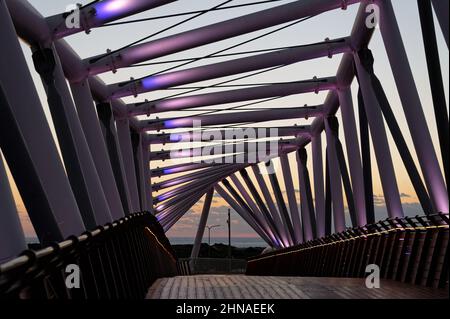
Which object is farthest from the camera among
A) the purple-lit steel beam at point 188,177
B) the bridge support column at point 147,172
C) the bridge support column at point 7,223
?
the purple-lit steel beam at point 188,177

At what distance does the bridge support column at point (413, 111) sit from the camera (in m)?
15.1

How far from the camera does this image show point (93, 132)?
21.2 meters

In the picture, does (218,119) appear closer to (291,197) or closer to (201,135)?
(201,135)

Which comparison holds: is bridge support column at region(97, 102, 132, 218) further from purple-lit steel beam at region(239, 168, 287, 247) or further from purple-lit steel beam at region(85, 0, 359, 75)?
purple-lit steel beam at region(239, 168, 287, 247)

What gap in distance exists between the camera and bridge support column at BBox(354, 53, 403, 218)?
19812 millimetres

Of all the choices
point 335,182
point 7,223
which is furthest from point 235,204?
point 7,223

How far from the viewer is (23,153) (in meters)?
11.0

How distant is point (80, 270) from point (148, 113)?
22.1 m

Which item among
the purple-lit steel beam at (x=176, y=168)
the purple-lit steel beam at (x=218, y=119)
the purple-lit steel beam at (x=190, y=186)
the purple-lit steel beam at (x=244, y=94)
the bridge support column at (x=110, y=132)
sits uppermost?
the purple-lit steel beam at (x=244, y=94)

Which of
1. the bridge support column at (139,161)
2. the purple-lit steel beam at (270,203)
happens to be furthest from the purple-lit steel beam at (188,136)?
the purple-lit steel beam at (270,203)

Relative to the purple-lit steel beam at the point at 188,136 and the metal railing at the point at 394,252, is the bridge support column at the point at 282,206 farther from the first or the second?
the metal railing at the point at 394,252

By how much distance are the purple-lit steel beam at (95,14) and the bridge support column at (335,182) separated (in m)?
15.6
